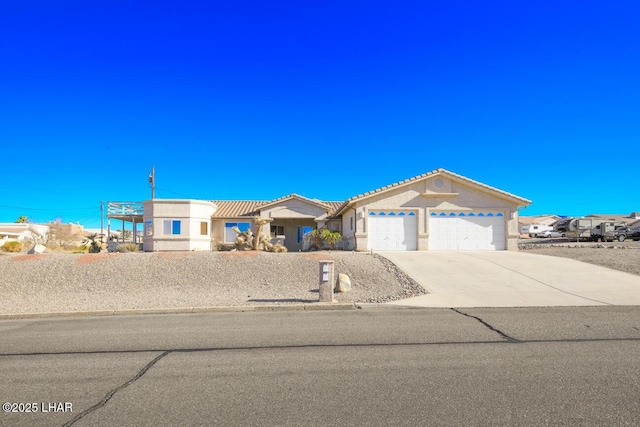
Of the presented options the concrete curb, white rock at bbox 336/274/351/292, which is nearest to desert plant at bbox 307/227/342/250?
white rock at bbox 336/274/351/292

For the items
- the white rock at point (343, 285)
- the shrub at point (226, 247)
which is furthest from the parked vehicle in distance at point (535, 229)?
the white rock at point (343, 285)

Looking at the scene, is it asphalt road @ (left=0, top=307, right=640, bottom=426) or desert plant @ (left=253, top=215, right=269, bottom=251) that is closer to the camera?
asphalt road @ (left=0, top=307, right=640, bottom=426)

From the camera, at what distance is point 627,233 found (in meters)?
37.8

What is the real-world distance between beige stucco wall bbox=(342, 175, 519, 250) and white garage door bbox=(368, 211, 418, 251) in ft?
0.97

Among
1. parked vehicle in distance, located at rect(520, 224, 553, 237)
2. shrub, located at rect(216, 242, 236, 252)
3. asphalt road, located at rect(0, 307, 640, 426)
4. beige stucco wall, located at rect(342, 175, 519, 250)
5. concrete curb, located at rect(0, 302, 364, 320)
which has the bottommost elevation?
concrete curb, located at rect(0, 302, 364, 320)

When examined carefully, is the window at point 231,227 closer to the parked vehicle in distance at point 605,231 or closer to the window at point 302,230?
the window at point 302,230

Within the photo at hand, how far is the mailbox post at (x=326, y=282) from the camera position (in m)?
12.2

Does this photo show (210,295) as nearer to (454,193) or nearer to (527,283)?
(527,283)

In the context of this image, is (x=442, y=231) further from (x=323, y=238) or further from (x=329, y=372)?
(x=329, y=372)

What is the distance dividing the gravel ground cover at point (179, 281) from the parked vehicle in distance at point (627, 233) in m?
28.4

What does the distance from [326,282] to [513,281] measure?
23.3 feet

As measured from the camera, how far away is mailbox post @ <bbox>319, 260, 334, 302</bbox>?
1216 cm

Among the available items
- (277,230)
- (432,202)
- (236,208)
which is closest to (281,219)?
(277,230)

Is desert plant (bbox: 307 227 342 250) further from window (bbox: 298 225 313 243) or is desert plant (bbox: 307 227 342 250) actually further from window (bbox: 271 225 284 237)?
window (bbox: 271 225 284 237)
